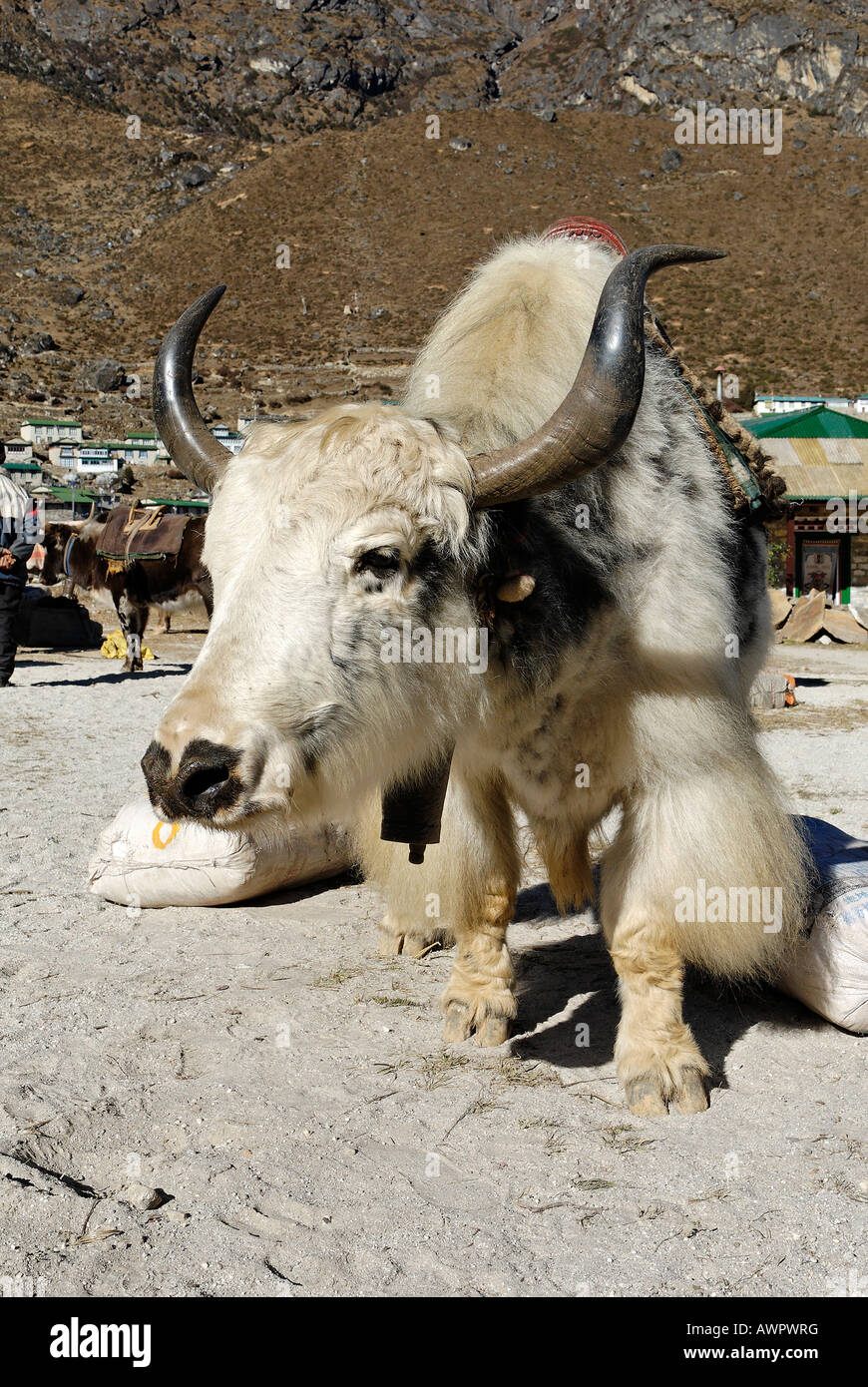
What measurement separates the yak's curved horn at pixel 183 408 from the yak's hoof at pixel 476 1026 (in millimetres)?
1686

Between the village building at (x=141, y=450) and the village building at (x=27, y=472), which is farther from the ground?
the village building at (x=141, y=450)

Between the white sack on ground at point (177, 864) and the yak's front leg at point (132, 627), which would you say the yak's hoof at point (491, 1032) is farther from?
the yak's front leg at point (132, 627)

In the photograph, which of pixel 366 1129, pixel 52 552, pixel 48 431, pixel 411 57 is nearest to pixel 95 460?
pixel 48 431

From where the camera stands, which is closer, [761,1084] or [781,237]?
[761,1084]

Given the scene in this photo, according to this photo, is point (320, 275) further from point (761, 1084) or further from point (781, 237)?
point (761, 1084)

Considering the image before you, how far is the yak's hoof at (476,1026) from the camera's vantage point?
125 inches

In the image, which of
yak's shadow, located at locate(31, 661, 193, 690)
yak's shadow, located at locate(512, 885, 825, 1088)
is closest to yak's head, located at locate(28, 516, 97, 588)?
yak's shadow, located at locate(31, 661, 193, 690)

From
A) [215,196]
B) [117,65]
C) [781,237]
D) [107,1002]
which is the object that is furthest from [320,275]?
[107,1002]

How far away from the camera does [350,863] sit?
15.3 feet

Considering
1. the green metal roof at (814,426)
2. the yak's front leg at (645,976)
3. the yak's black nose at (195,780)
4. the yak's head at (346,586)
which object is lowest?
the yak's front leg at (645,976)

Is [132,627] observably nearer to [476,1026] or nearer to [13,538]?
[13,538]

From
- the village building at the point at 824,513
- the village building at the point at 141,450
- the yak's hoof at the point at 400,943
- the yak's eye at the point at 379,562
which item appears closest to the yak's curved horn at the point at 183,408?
the yak's eye at the point at 379,562

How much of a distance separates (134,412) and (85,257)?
24.8 meters

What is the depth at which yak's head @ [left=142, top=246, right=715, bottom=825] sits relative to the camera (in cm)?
211
